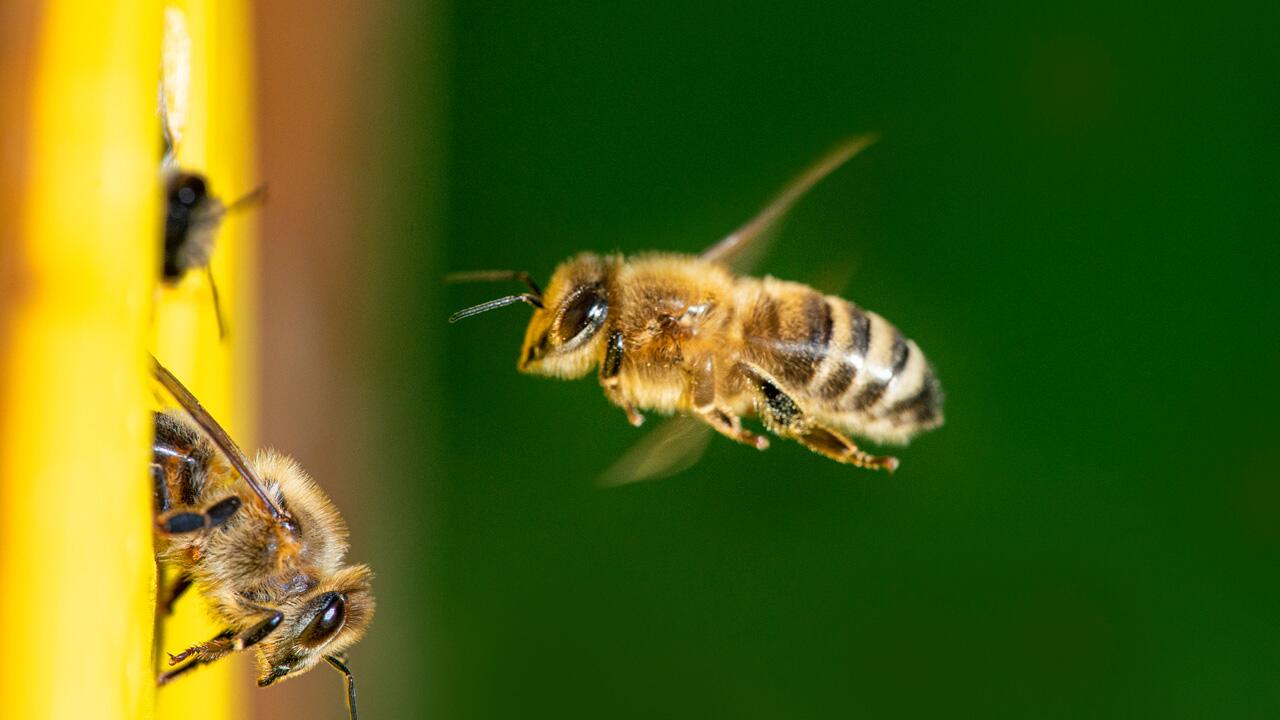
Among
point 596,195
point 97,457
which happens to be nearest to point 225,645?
point 97,457

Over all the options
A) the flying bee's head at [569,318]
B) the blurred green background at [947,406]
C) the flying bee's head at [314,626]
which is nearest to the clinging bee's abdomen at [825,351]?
the flying bee's head at [569,318]

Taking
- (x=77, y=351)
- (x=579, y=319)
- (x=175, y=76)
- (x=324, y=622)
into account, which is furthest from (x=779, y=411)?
(x=77, y=351)

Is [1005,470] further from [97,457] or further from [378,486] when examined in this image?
[97,457]

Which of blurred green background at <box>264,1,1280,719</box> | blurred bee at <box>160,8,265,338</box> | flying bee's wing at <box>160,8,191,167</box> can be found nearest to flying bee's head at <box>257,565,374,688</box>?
blurred bee at <box>160,8,265,338</box>

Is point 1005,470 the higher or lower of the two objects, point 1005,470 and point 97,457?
the lower

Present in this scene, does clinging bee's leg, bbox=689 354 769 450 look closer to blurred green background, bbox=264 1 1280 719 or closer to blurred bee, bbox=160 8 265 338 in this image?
blurred bee, bbox=160 8 265 338
